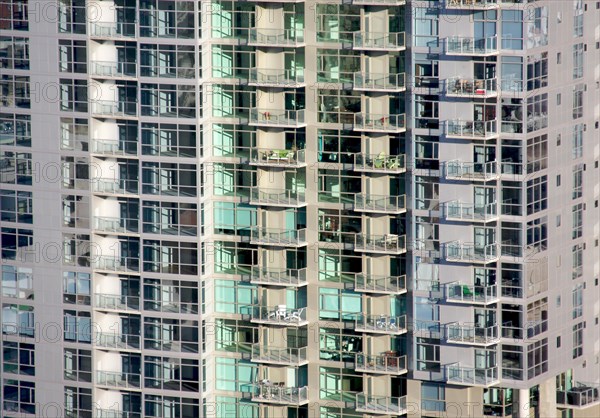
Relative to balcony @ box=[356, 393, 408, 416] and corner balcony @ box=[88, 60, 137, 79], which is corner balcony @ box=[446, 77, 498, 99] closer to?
balcony @ box=[356, 393, 408, 416]

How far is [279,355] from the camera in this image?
104 meters

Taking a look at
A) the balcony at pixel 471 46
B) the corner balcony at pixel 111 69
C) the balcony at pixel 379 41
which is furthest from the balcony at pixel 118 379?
the balcony at pixel 471 46

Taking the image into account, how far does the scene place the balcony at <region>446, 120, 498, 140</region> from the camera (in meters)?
98.9

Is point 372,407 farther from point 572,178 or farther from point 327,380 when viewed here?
point 572,178

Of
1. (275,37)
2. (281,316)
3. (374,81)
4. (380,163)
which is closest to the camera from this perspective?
(374,81)

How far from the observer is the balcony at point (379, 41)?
329 ft

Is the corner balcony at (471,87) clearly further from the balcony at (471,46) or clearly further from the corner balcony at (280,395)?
the corner balcony at (280,395)

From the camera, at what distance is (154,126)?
103 m

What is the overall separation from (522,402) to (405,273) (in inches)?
289

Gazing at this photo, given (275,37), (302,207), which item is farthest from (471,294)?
(275,37)

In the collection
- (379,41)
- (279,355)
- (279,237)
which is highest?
(379,41)

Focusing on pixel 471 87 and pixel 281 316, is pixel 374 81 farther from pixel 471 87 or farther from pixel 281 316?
pixel 281 316

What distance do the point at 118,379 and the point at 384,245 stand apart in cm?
1348

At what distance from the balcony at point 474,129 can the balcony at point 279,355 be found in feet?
39.4
